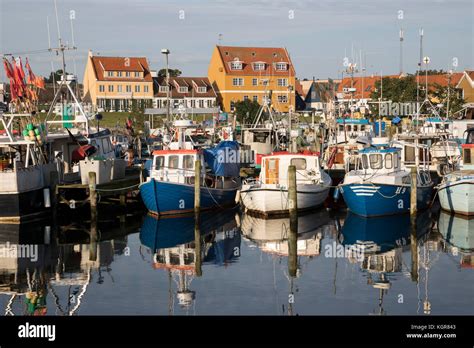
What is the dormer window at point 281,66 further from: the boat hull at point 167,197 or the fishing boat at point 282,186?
the boat hull at point 167,197

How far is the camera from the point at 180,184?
1401 inches

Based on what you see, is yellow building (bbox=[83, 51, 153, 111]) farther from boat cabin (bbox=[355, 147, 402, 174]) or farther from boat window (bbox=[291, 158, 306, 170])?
boat cabin (bbox=[355, 147, 402, 174])

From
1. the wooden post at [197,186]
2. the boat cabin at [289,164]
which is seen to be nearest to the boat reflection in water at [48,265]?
the wooden post at [197,186]

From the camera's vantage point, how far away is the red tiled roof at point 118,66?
113688mm

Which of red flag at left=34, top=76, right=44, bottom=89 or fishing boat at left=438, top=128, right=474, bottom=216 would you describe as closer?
fishing boat at left=438, top=128, right=474, bottom=216

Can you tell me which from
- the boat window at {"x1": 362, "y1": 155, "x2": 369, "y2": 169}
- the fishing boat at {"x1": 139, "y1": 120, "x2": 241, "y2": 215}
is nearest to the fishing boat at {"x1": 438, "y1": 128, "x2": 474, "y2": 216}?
the boat window at {"x1": 362, "y1": 155, "x2": 369, "y2": 169}

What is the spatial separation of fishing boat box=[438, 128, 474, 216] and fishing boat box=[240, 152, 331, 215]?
17.6 ft

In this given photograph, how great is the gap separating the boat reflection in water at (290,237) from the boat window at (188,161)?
340cm

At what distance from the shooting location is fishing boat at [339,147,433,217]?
115 ft

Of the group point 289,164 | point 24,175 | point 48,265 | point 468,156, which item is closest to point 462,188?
point 468,156

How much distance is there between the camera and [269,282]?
24453mm

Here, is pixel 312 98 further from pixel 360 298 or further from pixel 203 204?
pixel 360 298

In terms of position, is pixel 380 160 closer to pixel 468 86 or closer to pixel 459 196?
pixel 459 196
